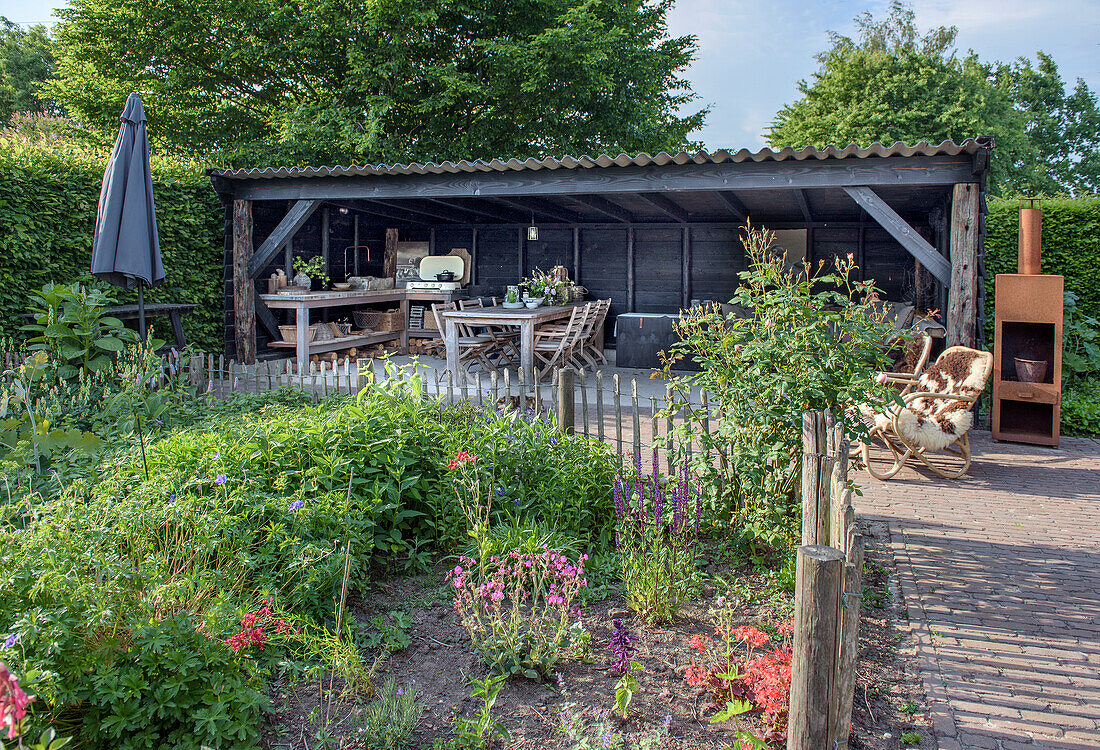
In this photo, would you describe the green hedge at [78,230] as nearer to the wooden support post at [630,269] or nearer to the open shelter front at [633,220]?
the open shelter front at [633,220]

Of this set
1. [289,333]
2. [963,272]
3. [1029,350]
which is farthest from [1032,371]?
[289,333]

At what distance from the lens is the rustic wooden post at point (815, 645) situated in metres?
2.01

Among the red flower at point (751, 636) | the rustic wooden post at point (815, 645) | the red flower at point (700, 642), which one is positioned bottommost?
the red flower at point (700, 642)

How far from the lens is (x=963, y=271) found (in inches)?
264

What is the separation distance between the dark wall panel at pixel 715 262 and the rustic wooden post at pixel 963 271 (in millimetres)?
5108

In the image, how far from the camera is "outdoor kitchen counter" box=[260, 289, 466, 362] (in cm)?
974

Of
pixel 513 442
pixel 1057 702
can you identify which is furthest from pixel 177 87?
pixel 1057 702

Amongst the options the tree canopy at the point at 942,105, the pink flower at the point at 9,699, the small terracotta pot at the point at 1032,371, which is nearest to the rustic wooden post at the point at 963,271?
the small terracotta pot at the point at 1032,371

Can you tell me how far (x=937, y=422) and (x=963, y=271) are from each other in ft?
6.63

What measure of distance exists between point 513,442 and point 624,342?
6.47 metres

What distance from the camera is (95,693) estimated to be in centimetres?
219

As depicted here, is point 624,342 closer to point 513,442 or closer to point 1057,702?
point 513,442

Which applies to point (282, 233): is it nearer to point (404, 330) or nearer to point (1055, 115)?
point (404, 330)

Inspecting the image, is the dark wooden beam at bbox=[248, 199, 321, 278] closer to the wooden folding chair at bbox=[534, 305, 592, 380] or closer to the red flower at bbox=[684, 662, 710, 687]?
the wooden folding chair at bbox=[534, 305, 592, 380]
